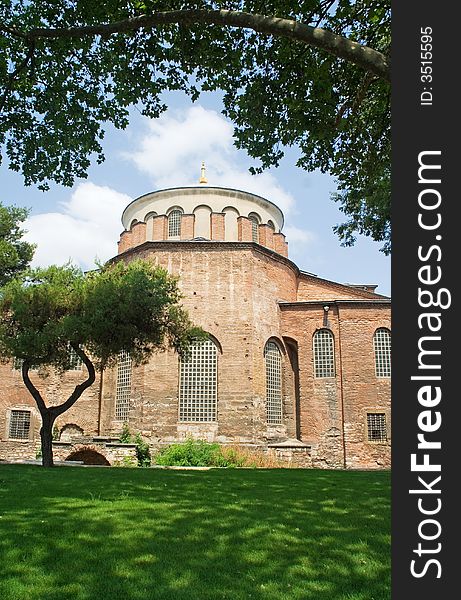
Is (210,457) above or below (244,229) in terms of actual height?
below

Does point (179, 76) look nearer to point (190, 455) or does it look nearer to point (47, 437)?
point (47, 437)

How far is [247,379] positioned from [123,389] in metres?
6.17

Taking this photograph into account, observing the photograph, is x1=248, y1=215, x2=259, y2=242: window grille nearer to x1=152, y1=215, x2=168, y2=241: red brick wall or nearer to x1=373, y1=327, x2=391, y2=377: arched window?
x1=152, y1=215, x2=168, y2=241: red brick wall

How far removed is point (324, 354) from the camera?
2798 centimetres

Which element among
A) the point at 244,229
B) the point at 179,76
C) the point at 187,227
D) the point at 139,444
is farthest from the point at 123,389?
the point at 179,76

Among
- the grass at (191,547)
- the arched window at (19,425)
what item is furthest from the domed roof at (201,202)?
the grass at (191,547)

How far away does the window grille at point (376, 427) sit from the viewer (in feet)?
87.4

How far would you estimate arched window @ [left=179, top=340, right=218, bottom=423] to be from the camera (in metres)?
24.6

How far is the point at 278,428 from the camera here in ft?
85.6

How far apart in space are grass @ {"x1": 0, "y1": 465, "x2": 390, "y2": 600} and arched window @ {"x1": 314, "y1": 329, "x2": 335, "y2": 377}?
18753mm

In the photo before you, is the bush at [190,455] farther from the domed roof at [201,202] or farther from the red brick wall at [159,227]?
the domed roof at [201,202]

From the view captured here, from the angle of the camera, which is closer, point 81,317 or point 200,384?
point 81,317

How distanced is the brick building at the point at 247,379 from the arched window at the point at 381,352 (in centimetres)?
6

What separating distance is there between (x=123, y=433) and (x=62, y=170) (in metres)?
16.0
